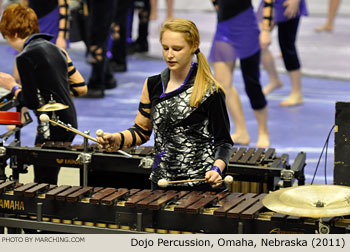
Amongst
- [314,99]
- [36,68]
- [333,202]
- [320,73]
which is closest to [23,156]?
[36,68]

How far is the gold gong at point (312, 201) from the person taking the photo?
4.86 m

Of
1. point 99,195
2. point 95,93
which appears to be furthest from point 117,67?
point 99,195

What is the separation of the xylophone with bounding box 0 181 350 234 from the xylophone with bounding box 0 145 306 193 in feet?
3.85

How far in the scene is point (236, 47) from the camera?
984 centimetres

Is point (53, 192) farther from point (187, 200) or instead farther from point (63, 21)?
point (63, 21)

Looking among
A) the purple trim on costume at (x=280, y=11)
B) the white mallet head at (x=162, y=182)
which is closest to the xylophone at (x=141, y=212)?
the white mallet head at (x=162, y=182)

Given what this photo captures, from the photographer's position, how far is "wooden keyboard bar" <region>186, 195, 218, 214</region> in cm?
551

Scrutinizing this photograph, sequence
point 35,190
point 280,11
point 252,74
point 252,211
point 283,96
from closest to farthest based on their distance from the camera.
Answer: point 252,211 → point 35,190 → point 252,74 → point 280,11 → point 283,96

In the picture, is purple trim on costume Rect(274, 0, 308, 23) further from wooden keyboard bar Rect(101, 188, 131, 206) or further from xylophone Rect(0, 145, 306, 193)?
wooden keyboard bar Rect(101, 188, 131, 206)

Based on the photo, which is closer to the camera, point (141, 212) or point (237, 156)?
point (141, 212)

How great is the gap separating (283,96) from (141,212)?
25.5ft

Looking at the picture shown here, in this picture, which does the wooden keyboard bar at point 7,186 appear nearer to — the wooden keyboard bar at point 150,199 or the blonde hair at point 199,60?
the wooden keyboard bar at point 150,199

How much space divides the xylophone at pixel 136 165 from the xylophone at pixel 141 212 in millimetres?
1174

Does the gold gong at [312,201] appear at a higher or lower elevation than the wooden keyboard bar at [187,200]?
higher
